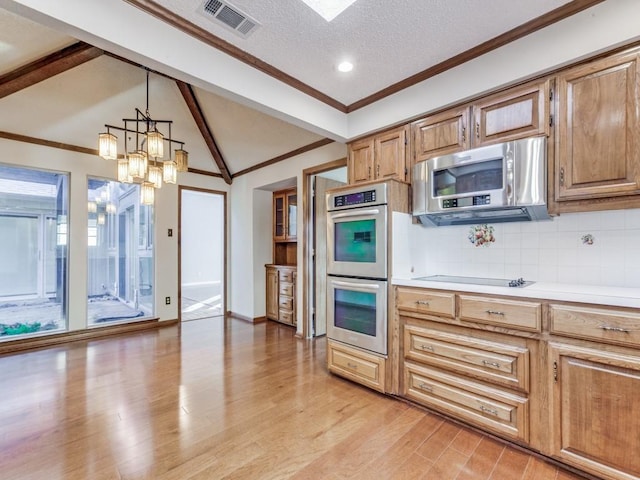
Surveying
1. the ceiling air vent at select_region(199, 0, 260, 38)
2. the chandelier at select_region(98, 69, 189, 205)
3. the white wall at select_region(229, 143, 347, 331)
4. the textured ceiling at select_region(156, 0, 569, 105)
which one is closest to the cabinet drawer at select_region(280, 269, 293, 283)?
the white wall at select_region(229, 143, 347, 331)

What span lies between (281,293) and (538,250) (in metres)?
3.65

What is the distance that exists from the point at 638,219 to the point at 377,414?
85.6 inches

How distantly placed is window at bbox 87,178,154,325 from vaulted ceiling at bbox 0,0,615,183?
2.86 ft

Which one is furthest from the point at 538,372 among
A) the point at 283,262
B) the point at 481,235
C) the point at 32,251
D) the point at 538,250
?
the point at 32,251

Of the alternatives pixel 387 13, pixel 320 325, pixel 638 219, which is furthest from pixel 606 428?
pixel 320 325

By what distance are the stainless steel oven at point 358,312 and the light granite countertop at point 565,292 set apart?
0.37 m

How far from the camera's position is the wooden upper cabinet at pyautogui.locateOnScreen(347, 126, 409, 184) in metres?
2.72

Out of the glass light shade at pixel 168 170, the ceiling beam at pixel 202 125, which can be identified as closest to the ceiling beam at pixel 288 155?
the ceiling beam at pixel 202 125

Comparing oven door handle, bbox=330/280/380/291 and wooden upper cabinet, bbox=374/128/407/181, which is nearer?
oven door handle, bbox=330/280/380/291

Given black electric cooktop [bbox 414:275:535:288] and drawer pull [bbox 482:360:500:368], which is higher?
black electric cooktop [bbox 414:275:535:288]

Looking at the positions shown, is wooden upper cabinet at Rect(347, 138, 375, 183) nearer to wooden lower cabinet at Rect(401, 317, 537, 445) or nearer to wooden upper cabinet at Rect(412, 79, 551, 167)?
wooden upper cabinet at Rect(412, 79, 551, 167)

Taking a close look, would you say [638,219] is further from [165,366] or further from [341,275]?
[165,366]

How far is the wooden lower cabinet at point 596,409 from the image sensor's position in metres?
1.54

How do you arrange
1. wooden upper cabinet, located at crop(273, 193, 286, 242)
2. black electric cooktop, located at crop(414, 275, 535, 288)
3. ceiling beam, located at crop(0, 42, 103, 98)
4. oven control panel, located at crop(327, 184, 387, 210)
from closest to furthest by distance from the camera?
black electric cooktop, located at crop(414, 275, 535, 288), oven control panel, located at crop(327, 184, 387, 210), ceiling beam, located at crop(0, 42, 103, 98), wooden upper cabinet, located at crop(273, 193, 286, 242)
